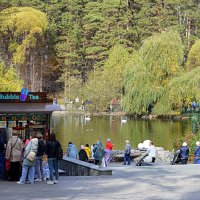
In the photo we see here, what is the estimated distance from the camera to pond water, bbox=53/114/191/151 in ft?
116

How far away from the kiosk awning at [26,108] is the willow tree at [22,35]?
55.5 meters

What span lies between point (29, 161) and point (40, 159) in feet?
1.86

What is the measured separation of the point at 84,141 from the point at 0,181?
847 inches

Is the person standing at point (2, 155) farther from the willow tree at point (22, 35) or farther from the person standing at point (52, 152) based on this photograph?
the willow tree at point (22, 35)

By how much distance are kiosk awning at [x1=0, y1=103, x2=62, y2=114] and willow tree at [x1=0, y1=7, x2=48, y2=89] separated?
55.5 metres

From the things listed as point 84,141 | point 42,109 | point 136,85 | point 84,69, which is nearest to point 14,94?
point 42,109

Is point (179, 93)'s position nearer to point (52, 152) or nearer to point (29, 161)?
point (52, 152)

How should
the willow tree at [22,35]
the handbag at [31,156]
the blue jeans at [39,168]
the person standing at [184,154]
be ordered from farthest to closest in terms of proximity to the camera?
1. the willow tree at [22,35]
2. the person standing at [184,154]
3. the blue jeans at [39,168]
4. the handbag at [31,156]

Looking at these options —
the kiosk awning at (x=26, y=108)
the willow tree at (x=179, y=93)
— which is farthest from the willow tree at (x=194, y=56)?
the kiosk awning at (x=26, y=108)

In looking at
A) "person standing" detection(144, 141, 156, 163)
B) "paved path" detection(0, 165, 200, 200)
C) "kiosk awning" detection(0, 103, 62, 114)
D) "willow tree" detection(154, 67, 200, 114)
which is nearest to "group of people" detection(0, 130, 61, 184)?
"paved path" detection(0, 165, 200, 200)

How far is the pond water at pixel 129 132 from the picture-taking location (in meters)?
35.2

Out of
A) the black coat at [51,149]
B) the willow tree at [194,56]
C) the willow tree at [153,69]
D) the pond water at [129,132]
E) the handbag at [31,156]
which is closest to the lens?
the handbag at [31,156]

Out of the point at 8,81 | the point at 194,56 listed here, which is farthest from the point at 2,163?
the point at 194,56

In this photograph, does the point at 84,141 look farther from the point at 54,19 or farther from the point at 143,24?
the point at 54,19
